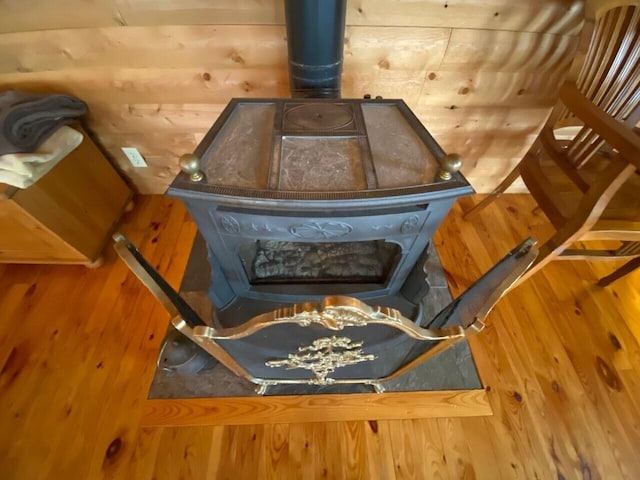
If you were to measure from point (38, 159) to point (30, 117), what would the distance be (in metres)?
0.14

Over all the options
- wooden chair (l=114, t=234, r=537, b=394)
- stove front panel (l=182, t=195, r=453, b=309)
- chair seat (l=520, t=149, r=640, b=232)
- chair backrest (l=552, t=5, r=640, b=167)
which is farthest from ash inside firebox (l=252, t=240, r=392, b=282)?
chair backrest (l=552, t=5, r=640, b=167)

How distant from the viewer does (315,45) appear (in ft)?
2.59

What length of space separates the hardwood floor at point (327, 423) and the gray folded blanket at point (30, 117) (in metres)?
0.53

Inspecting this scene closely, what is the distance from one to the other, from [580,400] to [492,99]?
3.57 feet

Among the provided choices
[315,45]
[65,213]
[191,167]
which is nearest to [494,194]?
[315,45]

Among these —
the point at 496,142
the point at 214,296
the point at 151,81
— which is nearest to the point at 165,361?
the point at 214,296

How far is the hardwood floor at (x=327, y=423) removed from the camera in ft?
3.17

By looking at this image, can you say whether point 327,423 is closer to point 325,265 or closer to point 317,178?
point 325,265

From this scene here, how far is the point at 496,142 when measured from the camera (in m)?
1.40

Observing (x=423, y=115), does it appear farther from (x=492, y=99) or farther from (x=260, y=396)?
(x=260, y=396)

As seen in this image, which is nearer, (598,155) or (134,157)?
(598,155)

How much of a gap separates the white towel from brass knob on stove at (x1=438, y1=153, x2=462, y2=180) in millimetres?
1186

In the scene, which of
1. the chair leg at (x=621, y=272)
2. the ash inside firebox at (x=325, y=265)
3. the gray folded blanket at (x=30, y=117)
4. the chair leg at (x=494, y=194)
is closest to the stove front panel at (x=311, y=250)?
the ash inside firebox at (x=325, y=265)

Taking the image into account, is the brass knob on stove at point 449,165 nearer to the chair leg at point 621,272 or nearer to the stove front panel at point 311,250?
the stove front panel at point 311,250
